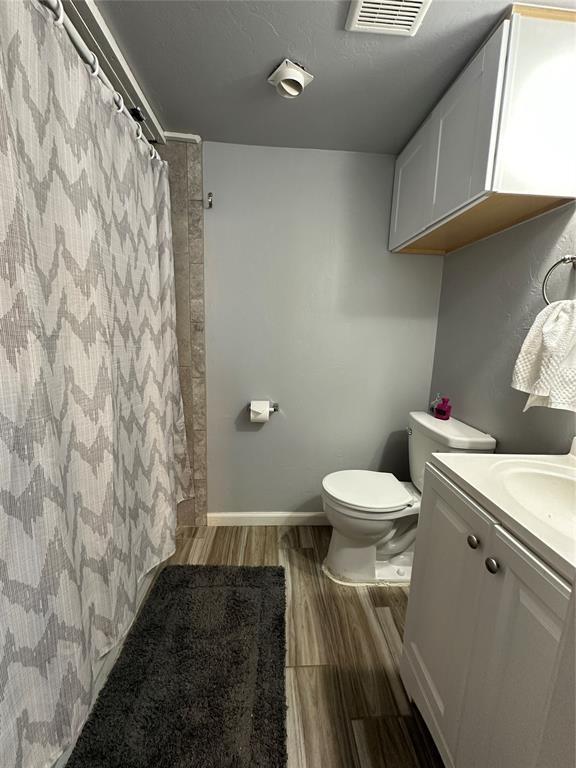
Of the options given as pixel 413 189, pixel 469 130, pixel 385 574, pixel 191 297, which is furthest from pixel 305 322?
pixel 385 574

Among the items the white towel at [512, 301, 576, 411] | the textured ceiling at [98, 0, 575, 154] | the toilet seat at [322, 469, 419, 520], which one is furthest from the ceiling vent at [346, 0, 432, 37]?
the toilet seat at [322, 469, 419, 520]

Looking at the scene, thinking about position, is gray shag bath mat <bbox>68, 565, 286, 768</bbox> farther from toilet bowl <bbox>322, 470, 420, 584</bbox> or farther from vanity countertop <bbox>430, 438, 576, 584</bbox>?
vanity countertop <bbox>430, 438, 576, 584</bbox>

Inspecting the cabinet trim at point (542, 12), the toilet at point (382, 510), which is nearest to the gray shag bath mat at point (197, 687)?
the toilet at point (382, 510)

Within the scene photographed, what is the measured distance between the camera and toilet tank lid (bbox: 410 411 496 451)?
4.50 ft

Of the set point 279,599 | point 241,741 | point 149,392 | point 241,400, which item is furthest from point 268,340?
point 241,741

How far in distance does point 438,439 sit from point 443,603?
29.1 inches

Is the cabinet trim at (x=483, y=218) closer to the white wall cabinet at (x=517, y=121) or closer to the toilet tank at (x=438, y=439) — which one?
the white wall cabinet at (x=517, y=121)

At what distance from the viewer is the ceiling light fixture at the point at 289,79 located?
114cm

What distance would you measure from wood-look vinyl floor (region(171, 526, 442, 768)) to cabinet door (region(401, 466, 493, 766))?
135 mm

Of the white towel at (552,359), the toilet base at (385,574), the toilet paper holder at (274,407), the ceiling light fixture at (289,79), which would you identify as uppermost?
the ceiling light fixture at (289,79)

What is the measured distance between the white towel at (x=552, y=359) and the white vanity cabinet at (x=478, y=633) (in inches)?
16.3

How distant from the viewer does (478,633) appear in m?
0.74

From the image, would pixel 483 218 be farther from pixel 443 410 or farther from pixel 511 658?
pixel 511 658

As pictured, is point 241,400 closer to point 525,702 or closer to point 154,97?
point 154,97
